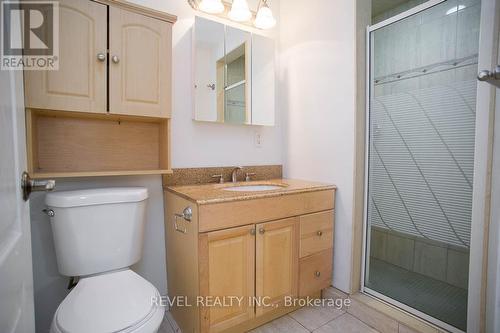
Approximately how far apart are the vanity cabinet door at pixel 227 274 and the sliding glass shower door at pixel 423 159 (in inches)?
33.5

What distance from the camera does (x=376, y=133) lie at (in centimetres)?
164

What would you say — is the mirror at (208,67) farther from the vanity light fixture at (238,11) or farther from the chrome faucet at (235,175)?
the chrome faucet at (235,175)

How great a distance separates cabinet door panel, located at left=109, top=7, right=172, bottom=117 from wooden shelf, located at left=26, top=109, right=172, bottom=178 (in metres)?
0.11

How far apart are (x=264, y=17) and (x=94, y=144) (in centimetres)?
141

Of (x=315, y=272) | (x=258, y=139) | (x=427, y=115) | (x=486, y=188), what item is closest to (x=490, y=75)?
(x=486, y=188)

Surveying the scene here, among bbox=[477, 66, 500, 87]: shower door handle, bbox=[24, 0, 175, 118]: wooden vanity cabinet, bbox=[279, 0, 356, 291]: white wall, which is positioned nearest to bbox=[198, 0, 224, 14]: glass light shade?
bbox=[24, 0, 175, 118]: wooden vanity cabinet

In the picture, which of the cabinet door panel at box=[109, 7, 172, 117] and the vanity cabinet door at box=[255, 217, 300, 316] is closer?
the cabinet door panel at box=[109, 7, 172, 117]

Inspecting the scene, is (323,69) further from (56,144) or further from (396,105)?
(56,144)

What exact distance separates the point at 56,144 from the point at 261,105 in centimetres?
129

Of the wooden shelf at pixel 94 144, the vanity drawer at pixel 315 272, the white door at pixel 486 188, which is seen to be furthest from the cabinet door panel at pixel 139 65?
the white door at pixel 486 188

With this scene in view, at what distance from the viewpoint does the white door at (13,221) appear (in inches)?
17.8

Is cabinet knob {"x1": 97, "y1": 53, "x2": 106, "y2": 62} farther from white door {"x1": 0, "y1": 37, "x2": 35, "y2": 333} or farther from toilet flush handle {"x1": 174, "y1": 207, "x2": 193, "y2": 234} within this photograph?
toilet flush handle {"x1": 174, "y1": 207, "x2": 193, "y2": 234}

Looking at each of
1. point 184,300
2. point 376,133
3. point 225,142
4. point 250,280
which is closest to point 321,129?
point 376,133

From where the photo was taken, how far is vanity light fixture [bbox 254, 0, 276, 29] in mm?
1811
